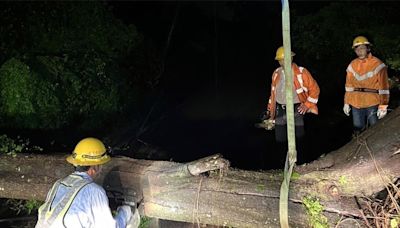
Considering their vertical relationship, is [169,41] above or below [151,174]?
above

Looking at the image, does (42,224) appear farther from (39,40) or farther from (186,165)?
(39,40)

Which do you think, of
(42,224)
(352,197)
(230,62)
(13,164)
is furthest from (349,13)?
(42,224)

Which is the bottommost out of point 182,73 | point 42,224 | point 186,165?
point 42,224

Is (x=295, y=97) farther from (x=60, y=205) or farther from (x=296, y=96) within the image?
(x=60, y=205)

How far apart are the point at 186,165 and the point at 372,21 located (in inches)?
391

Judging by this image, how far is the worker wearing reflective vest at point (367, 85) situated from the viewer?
5.65 meters

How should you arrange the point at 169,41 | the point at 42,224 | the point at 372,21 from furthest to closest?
the point at 169,41, the point at 372,21, the point at 42,224

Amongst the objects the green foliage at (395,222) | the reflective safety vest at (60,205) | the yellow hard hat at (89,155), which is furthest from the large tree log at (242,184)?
the reflective safety vest at (60,205)

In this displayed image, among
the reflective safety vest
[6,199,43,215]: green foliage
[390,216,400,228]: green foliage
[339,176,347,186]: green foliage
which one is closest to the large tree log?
[339,176,347,186]: green foliage

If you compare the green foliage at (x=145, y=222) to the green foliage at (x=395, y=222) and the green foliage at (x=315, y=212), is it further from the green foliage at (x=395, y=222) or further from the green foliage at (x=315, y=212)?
the green foliage at (x=395, y=222)

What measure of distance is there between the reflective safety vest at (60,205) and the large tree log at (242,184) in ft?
4.39

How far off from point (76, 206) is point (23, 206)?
3150mm

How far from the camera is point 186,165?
4.42 m

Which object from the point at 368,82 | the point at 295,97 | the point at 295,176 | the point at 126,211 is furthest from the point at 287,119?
the point at 368,82
